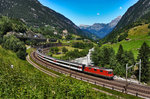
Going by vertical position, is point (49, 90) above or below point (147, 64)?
below

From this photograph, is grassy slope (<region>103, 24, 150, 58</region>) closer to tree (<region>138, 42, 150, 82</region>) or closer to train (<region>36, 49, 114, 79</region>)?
tree (<region>138, 42, 150, 82</region>)

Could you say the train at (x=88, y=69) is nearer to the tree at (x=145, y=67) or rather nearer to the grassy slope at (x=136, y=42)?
the tree at (x=145, y=67)

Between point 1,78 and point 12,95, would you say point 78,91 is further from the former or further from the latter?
point 1,78

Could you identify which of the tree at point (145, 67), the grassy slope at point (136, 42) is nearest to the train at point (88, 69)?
the tree at point (145, 67)

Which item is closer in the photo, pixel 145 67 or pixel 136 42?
pixel 145 67

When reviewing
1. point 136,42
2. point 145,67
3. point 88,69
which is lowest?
point 88,69

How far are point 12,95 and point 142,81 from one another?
49.3 metres

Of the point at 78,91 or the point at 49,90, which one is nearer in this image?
the point at 78,91

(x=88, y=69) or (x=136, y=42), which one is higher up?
(x=136, y=42)

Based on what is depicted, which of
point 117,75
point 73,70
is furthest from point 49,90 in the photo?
point 117,75

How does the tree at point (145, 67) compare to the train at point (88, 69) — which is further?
the tree at point (145, 67)

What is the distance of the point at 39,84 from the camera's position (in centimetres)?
1614

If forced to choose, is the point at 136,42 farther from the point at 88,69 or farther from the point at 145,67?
the point at 88,69

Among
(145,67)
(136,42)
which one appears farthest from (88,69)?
(136,42)
